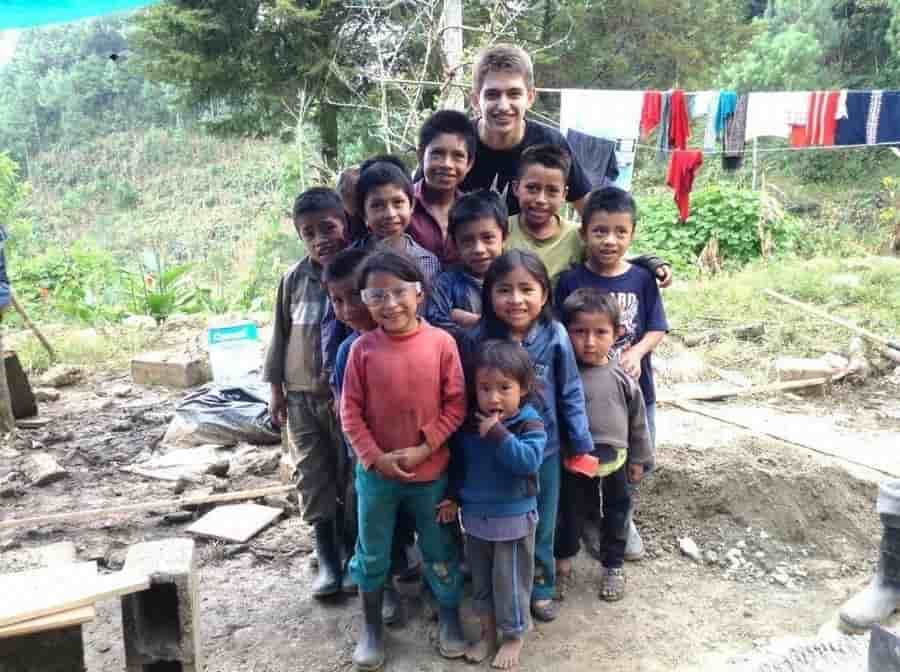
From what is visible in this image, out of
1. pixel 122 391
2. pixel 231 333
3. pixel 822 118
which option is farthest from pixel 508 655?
pixel 822 118

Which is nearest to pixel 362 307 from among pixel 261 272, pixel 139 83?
pixel 261 272

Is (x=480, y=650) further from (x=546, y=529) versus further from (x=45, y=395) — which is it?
(x=45, y=395)

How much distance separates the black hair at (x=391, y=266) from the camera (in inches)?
81.7

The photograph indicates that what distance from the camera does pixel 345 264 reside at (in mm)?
2256

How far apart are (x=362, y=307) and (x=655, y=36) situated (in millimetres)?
13993

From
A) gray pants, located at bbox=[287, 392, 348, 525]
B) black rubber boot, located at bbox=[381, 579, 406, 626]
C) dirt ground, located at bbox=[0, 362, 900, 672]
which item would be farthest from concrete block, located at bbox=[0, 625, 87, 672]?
black rubber boot, located at bbox=[381, 579, 406, 626]

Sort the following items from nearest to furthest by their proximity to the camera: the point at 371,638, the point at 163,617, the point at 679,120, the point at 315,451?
1. the point at 163,617
2. the point at 371,638
3. the point at 315,451
4. the point at 679,120

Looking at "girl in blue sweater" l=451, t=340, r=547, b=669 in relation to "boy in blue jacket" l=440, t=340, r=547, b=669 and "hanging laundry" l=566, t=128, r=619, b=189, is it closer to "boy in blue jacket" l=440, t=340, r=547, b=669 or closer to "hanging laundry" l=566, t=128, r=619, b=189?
"boy in blue jacket" l=440, t=340, r=547, b=669

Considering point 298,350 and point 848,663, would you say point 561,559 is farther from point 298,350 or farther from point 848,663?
point 298,350

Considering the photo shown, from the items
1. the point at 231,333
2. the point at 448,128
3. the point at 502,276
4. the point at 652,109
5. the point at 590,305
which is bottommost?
the point at 231,333

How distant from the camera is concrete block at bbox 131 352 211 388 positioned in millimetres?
5859

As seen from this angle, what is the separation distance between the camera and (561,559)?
2.77 m

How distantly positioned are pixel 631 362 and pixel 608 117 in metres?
4.82

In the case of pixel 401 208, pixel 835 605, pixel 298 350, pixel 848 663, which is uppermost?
pixel 401 208
